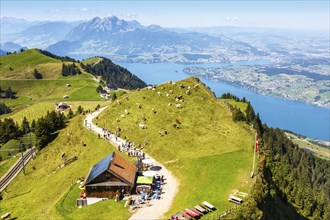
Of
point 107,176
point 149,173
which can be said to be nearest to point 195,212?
point 149,173

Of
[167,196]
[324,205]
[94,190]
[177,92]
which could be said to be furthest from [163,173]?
[324,205]

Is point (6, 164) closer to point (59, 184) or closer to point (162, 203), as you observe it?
point (59, 184)

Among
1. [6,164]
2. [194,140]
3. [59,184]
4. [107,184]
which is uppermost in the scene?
[194,140]

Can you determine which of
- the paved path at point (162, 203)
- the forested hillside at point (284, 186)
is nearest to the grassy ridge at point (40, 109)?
the forested hillside at point (284, 186)

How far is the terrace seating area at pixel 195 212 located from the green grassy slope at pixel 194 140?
59.3 inches

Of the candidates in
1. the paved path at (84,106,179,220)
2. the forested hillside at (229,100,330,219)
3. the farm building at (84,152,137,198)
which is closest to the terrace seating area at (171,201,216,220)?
the paved path at (84,106,179,220)

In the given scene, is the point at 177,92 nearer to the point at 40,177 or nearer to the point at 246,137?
the point at 246,137

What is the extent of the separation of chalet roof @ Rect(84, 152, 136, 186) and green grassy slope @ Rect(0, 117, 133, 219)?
14.6 ft

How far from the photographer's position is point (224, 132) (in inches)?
3046

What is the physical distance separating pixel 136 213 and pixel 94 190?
10.4 m

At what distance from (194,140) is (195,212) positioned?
1197 inches

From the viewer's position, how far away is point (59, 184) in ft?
216

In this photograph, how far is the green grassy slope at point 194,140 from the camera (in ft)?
178

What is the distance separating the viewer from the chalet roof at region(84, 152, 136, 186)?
54594 millimetres
